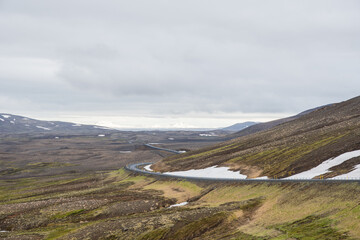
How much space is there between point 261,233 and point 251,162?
199 ft

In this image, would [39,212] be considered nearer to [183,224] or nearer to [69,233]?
[69,233]

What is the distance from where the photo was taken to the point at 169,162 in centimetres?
13150

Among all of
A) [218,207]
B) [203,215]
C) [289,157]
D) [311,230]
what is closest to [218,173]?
[289,157]

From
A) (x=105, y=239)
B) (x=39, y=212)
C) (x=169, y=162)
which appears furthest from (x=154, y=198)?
(x=169, y=162)

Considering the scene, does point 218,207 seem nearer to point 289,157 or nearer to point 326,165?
point 326,165

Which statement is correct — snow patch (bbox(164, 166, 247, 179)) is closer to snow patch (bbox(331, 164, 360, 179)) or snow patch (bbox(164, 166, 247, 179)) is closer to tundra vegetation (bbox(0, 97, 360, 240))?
tundra vegetation (bbox(0, 97, 360, 240))

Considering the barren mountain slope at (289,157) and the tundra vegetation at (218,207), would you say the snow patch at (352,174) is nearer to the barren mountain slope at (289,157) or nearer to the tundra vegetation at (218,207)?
the barren mountain slope at (289,157)

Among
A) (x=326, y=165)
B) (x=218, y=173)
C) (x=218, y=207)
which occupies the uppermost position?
(x=326, y=165)

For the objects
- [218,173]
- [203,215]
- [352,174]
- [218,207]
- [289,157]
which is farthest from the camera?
[218,173]

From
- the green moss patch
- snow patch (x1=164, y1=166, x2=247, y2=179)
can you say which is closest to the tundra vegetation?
the green moss patch

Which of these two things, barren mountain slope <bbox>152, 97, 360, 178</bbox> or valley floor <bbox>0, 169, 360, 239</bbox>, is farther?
barren mountain slope <bbox>152, 97, 360, 178</bbox>

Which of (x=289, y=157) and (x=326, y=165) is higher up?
(x=326, y=165)

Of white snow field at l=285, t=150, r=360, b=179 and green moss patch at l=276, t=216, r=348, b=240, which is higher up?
white snow field at l=285, t=150, r=360, b=179

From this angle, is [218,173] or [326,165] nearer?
[326,165]
